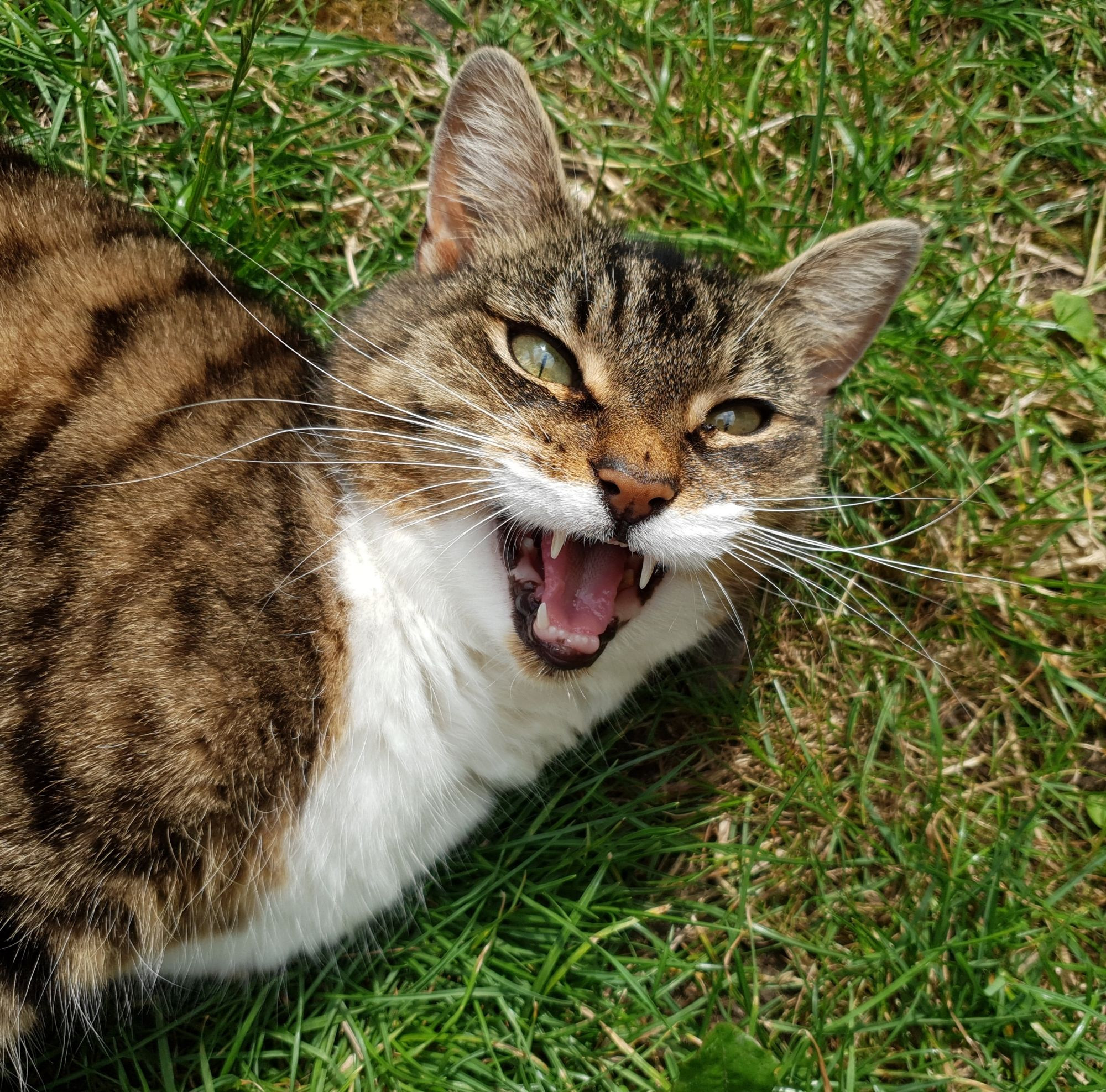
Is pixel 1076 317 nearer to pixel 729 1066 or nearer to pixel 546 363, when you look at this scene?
pixel 546 363

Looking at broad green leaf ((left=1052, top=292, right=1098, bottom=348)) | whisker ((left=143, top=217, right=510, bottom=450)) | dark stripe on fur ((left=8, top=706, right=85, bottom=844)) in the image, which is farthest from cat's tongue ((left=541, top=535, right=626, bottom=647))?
broad green leaf ((left=1052, top=292, right=1098, bottom=348))

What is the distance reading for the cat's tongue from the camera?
7.35 ft

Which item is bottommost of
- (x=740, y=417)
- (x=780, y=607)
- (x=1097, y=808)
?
(x=1097, y=808)

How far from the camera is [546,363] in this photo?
91.2 inches

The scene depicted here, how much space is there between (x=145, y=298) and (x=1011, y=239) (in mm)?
2868

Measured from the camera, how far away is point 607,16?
3.38 metres

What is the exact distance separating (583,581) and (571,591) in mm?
37

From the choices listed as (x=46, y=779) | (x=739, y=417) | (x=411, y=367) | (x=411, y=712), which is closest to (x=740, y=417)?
(x=739, y=417)

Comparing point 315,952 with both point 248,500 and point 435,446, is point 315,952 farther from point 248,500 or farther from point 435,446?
point 435,446

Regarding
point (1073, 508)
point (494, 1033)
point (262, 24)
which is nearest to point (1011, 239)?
point (1073, 508)

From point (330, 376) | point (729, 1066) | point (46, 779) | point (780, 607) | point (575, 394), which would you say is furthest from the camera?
point (780, 607)

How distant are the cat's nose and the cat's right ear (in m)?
0.84

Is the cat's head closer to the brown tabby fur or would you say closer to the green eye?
the green eye

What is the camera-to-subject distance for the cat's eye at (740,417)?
2398 mm
